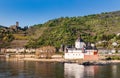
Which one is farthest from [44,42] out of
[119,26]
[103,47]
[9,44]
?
[119,26]

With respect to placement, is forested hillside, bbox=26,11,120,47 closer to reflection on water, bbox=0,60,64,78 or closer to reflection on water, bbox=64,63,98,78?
reflection on water, bbox=0,60,64,78

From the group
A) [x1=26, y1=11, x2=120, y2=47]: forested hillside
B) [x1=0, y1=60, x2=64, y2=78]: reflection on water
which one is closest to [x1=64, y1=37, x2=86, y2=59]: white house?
[x1=0, y1=60, x2=64, y2=78]: reflection on water

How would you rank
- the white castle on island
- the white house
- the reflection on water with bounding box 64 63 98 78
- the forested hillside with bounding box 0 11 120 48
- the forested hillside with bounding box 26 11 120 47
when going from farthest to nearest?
1. the forested hillside with bounding box 26 11 120 47
2. the forested hillside with bounding box 0 11 120 48
3. the white house
4. the white castle on island
5. the reflection on water with bounding box 64 63 98 78

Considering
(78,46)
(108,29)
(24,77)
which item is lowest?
(24,77)

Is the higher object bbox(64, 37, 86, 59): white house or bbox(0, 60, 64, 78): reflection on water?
bbox(64, 37, 86, 59): white house

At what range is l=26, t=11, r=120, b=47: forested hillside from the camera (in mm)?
118369

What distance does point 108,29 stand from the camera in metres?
135

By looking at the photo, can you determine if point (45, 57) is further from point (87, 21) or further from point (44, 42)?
point (87, 21)

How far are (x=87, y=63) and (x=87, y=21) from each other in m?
88.1

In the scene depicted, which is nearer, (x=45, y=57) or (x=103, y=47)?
(x=45, y=57)

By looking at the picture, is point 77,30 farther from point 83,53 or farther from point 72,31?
point 83,53

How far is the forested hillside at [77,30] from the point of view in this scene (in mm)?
118369

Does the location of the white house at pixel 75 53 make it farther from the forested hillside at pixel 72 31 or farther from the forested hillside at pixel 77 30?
the forested hillside at pixel 77 30

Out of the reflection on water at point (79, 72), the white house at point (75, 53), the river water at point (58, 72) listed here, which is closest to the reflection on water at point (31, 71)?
the river water at point (58, 72)
